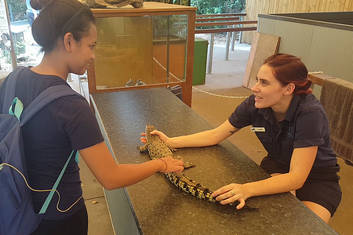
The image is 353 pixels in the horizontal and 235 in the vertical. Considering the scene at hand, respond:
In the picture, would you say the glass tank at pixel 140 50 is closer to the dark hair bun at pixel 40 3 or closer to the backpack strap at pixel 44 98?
the dark hair bun at pixel 40 3

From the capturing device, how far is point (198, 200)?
1243 mm

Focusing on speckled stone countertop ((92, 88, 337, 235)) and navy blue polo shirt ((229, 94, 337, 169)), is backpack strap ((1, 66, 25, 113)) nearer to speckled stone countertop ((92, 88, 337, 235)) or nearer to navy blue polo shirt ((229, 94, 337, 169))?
speckled stone countertop ((92, 88, 337, 235))

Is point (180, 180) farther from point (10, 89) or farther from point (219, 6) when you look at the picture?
point (219, 6)

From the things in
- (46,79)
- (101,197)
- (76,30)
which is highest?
(76,30)

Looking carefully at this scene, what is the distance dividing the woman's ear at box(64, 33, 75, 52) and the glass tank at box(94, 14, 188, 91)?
5.57 ft

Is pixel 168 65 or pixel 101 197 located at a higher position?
pixel 168 65

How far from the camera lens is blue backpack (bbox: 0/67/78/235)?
92cm

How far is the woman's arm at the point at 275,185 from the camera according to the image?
3.98 ft

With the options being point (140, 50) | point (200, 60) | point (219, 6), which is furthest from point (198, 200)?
point (219, 6)

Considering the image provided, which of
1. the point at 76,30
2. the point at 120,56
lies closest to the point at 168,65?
the point at 120,56

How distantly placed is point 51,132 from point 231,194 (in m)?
0.71

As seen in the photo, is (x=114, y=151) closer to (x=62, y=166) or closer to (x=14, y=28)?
(x=62, y=166)

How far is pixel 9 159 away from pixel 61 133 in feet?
0.54

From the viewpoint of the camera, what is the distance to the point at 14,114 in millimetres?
970
